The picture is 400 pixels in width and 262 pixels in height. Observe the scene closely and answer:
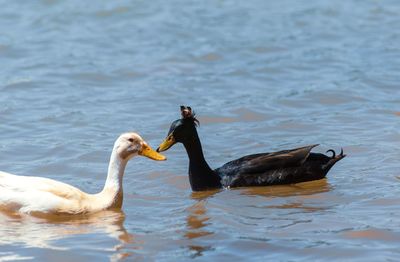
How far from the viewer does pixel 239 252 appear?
29.9 ft

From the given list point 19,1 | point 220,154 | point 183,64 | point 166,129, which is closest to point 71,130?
point 166,129

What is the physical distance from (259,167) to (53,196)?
2746 millimetres

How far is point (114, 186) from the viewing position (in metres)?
10.6

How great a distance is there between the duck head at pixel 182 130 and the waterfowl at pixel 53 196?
125 cm

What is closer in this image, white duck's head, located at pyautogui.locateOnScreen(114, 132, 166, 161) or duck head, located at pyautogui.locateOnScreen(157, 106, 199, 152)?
white duck's head, located at pyautogui.locateOnScreen(114, 132, 166, 161)

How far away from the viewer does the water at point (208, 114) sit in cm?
956

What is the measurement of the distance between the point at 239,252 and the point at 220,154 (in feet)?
14.3

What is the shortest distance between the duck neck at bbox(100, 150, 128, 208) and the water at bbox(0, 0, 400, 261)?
145 mm

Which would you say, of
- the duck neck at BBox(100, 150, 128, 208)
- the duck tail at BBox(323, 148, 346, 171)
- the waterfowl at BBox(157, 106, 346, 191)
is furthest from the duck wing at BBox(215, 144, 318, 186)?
the duck neck at BBox(100, 150, 128, 208)

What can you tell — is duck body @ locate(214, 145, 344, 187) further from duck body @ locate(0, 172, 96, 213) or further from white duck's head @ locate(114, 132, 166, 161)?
duck body @ locate(0, 172, 96, 213)

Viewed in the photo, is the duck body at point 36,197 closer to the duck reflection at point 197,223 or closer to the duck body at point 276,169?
the duck reflection at point 197,223

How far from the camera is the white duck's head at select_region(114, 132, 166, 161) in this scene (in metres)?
10.6

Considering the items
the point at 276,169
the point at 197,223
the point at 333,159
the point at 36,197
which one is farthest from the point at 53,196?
the point at 333,159

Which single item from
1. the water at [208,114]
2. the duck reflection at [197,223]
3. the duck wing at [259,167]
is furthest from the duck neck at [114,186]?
the duck wing at [259,167]
